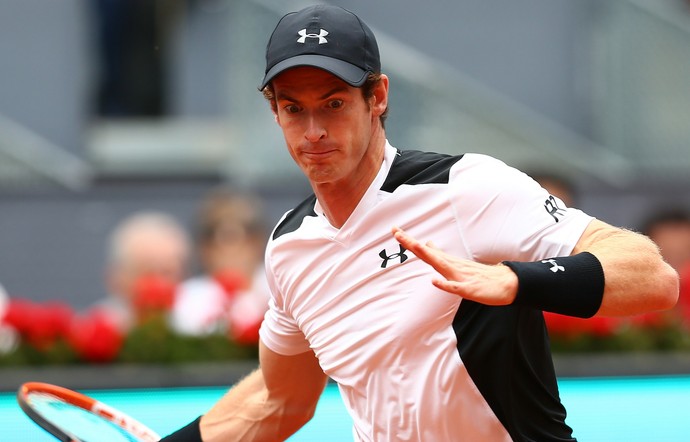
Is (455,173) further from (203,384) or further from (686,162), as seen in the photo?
(686,162)

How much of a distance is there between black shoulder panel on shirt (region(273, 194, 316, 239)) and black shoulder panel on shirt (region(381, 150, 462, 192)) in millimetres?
272

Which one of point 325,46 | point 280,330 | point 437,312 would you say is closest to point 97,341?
point 280,330

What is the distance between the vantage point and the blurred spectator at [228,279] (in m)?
6.15

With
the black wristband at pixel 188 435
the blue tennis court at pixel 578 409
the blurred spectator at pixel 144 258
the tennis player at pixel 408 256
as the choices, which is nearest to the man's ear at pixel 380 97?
the tennis player at pixel 408 256

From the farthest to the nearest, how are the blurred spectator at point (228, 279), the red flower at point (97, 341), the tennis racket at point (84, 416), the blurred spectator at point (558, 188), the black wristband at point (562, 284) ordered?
the blurred spectator at point (558, 188) < the blurred spectator at point (228, 279) < the red flower at point (97, 341) < the tennis racket at point (84, 416) < the black wristband at point (562, 284)

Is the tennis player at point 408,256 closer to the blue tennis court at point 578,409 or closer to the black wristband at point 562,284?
Answer: the black wristband at point 562,284

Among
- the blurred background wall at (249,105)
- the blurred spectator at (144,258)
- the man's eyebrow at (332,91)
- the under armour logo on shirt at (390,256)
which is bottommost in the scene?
A: the under armour logo on shirt at (390,256)

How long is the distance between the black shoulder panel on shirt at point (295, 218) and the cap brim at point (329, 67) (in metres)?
0.49

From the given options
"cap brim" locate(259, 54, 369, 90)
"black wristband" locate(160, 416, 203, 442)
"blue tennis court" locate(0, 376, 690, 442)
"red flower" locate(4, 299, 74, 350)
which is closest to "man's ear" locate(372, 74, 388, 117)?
"cap brim" locate(259, 54, 369, 90)

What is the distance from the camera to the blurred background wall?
9516mm

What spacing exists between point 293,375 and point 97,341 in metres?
2.49

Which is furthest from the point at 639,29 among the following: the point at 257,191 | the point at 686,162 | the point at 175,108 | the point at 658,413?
the point at 658,413

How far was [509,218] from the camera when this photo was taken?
3016 mm

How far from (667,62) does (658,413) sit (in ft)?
16.6
